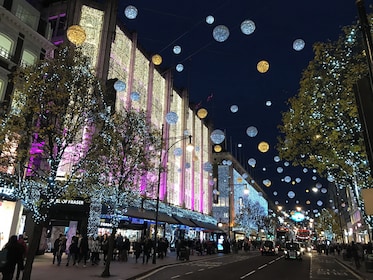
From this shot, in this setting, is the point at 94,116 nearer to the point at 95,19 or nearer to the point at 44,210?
the point at 44,210

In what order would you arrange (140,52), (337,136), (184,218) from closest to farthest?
(337,136) < (140,52) < (184,218)

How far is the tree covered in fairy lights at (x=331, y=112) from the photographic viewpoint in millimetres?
14172

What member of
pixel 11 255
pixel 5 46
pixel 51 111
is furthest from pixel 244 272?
pixel 5 46

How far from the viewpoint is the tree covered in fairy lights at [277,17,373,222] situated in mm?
14172

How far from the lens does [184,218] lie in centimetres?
4825

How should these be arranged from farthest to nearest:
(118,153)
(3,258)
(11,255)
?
(118,153) < (11,255) < (3,258)

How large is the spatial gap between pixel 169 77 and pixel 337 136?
37782 millimetres

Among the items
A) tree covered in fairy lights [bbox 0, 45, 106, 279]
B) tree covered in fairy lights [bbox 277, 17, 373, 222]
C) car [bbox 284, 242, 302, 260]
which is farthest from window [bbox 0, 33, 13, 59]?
car [bbox 284, 242, 302, 260]

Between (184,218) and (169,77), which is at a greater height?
(169,77)

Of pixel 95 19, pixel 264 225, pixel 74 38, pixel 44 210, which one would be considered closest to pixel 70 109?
pixel 74 38

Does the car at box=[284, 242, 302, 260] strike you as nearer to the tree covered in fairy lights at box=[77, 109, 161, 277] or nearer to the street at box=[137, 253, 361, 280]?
the street at box=[137, 253, 361, 280]

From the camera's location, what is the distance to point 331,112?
14.5m

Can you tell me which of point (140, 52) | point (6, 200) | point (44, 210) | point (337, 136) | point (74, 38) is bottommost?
point (44, 210)

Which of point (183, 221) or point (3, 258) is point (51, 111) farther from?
point (183, 221)
